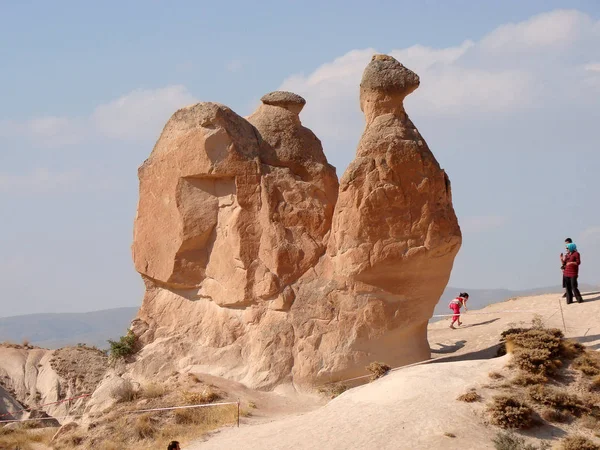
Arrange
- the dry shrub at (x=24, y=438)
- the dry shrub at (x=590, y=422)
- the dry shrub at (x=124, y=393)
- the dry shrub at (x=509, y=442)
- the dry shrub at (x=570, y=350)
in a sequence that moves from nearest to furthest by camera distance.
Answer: the dry shrub at (x=509, y=442)
the dry shrub at (x=590, y=422)
the dry shrub at (x=570, y=350)
the dry shrub at (x=124, y=393)
the dry shrub at (x=24, y=438)

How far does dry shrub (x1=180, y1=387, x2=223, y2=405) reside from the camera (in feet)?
54.6

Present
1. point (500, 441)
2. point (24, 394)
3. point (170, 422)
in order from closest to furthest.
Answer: point (500, 441) → point (170, 422) → point (24, 394)

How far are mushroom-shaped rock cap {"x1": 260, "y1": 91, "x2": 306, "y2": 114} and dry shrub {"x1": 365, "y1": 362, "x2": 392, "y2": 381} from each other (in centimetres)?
642

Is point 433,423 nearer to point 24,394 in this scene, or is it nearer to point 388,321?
point 388,321

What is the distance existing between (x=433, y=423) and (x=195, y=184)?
7961mm

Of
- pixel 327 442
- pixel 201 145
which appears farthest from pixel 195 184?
pixel 327 442

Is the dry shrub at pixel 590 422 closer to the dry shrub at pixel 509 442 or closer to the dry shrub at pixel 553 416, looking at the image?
the dry shrub at pixel 553 416

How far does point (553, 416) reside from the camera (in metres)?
14.2

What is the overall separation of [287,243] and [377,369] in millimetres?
→ 3413

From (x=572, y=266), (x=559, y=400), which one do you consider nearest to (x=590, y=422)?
(x=559, y=400)

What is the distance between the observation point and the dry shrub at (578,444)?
519 inches

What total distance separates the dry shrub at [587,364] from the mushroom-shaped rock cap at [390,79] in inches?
236

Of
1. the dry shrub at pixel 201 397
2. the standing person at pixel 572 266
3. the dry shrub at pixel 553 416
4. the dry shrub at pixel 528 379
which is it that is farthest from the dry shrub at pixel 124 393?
the standing person at pixel 572 266

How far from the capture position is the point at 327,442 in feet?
44.9
